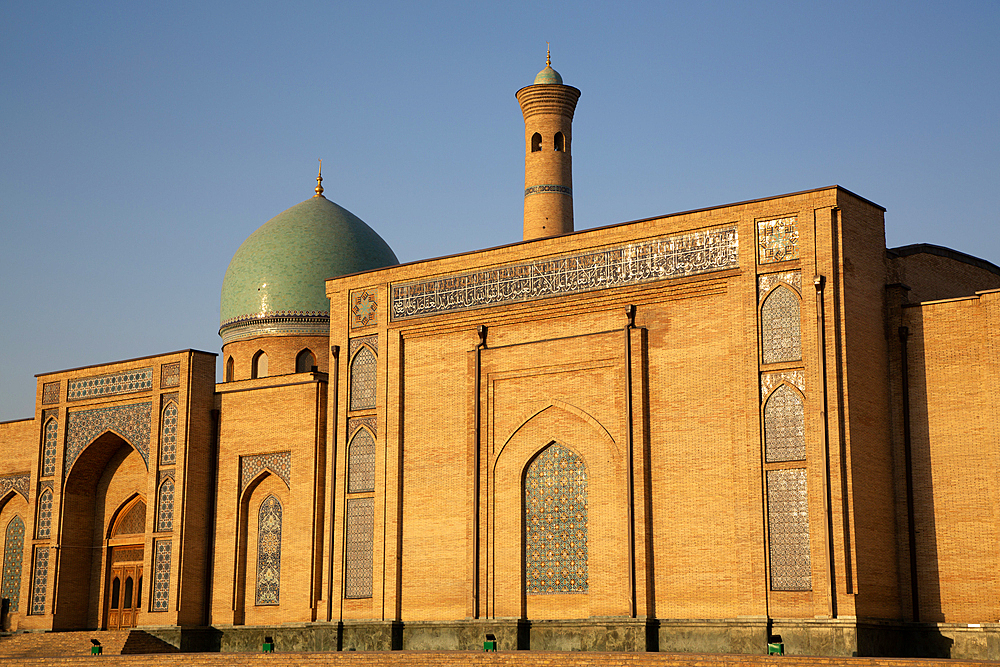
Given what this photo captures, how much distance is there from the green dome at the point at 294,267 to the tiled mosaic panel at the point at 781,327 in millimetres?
10135

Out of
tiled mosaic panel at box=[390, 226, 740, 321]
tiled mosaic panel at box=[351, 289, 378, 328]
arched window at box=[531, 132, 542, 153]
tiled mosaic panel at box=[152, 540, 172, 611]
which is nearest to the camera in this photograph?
tiled mosaic panel at box=[390, 226, 740, 321]

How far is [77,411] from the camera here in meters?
20.0

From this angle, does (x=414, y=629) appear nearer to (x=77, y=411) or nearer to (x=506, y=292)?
(x=506, y=292)

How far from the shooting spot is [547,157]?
20.6m

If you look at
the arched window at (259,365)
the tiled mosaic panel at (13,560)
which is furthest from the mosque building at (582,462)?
the arched window at (259,365)

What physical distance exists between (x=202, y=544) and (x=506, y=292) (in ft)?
20.7

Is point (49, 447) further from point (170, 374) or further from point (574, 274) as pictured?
point (574, 274)

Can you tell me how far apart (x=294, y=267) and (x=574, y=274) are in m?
8.41

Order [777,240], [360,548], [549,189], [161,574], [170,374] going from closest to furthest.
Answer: [777,240]
[360,548]
[161,574]
[170,374]
[549,189]

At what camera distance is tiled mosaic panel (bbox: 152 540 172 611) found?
18125mm

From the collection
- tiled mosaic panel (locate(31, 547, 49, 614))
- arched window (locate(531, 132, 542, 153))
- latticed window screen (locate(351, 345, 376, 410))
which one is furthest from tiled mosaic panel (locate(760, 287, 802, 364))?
tiled mosaic panel (locate(31, 547, 49, 614))

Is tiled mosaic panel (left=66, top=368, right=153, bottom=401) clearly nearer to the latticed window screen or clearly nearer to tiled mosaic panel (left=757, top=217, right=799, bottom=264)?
the latticed window screen

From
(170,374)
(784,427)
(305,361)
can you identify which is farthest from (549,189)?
(784,427)

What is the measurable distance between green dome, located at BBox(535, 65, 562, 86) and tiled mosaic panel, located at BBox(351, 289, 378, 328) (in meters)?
5.93
